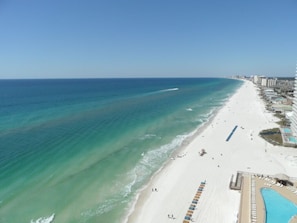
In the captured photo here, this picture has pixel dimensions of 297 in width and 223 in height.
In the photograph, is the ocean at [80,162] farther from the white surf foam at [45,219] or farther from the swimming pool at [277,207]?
the swimming pool at [277,207]

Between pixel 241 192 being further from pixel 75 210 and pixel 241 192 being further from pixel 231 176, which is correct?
pixel 75 210

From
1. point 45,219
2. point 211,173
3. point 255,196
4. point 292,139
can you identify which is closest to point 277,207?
point 255,196

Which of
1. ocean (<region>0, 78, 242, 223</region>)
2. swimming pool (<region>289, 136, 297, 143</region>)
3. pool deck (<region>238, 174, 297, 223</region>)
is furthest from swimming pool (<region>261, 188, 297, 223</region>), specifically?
swimming pool (<region>289, 136, 297, 143</region>)

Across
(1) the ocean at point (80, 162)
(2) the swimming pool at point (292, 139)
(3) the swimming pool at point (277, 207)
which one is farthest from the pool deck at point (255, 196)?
(2) the swimming pool at point (292, 139)

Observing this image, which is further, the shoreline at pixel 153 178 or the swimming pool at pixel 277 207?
the shoreline at pixel 153 178

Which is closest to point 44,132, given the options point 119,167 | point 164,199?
point 119,167

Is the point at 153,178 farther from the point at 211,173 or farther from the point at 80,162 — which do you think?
the point at 80,162
